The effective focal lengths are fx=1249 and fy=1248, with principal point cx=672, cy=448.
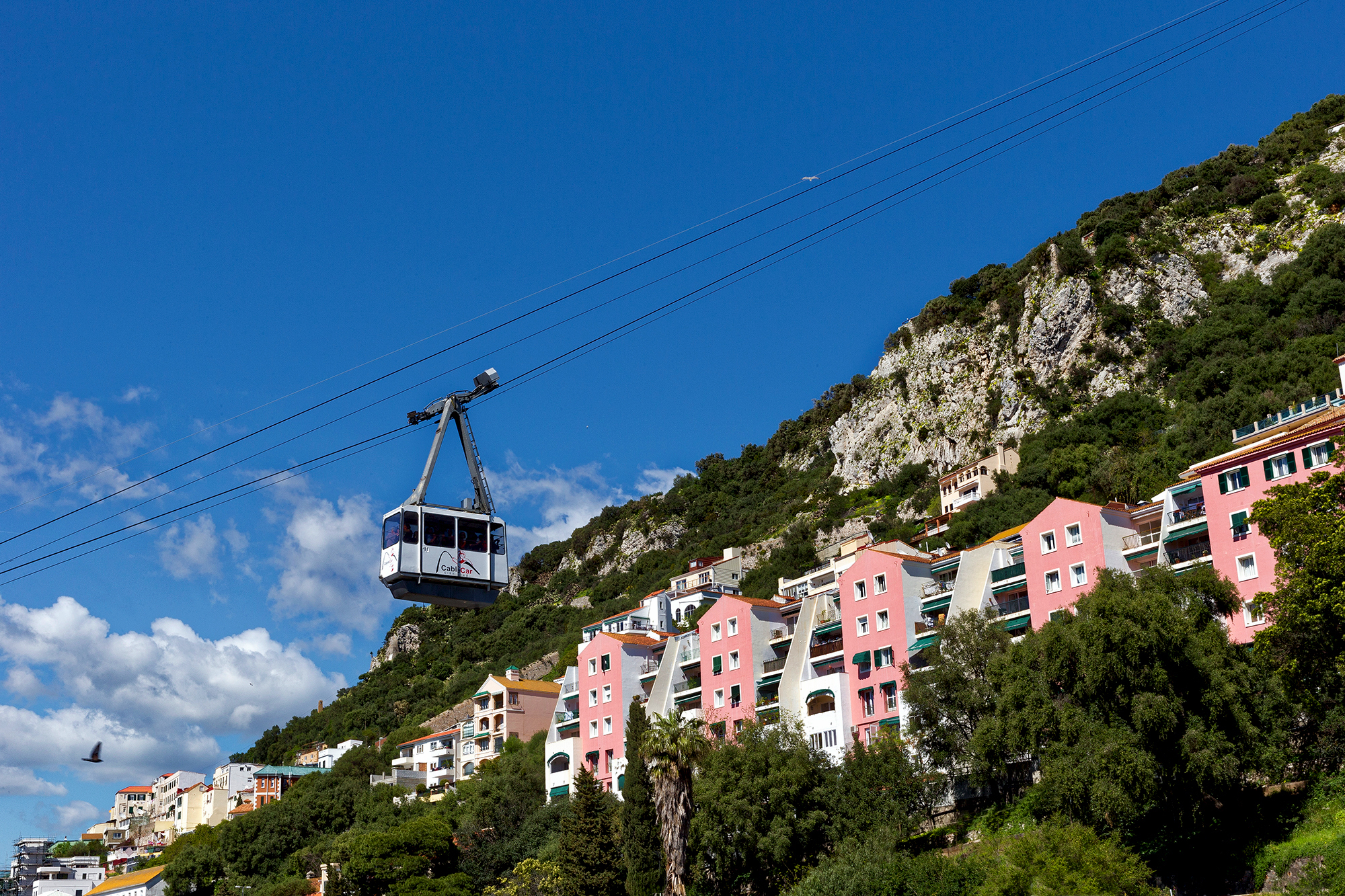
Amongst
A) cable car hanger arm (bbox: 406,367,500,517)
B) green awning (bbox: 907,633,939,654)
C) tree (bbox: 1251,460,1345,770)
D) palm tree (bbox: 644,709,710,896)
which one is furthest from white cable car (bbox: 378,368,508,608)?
green awning (bbox: 907,633,939,654)

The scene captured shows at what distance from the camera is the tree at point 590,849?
6312 cm

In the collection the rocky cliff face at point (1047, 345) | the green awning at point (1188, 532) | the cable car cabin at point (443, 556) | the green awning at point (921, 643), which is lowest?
the green awning at point (921, 643)

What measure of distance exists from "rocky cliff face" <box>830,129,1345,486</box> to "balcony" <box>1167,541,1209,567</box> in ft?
219

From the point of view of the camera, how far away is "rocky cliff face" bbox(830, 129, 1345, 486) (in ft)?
431

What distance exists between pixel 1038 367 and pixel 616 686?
70.1 m

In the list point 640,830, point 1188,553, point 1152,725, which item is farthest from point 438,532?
point 1188,553

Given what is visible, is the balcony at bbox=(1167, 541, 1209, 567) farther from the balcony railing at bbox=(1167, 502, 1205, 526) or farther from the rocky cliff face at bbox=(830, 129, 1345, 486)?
the rocky cliff face at bbox=(830, 129, 1345, 486)

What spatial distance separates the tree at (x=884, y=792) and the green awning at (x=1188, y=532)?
16.9 m

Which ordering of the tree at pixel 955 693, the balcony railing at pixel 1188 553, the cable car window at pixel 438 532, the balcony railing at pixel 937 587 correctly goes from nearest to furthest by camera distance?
the cable car window at pixel 438 532 → the tree at pixel 955 693 → the balcony railing at pixel 1188 553 → the balcony railing at pixel 937 587

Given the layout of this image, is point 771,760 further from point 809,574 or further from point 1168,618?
point 809,574

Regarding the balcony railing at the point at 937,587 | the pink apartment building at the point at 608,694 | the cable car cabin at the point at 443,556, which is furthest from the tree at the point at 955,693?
the pink apartment building at the point at 608,694

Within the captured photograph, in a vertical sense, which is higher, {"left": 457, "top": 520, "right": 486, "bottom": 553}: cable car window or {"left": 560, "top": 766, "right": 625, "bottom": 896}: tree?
{"left": 457, "top": 520, "right": 486, "bottom": 553}: cable car window

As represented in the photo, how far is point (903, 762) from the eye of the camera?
58469mm

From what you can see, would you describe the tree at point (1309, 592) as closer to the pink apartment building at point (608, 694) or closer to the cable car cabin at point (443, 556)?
the cable car cabin at point (443, 556)
